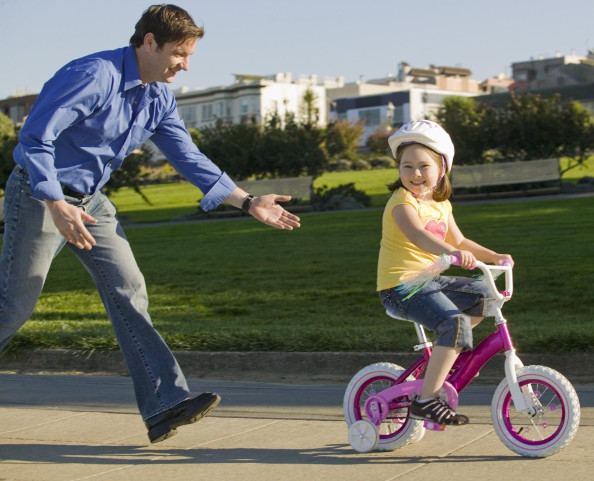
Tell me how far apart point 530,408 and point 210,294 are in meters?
8.16

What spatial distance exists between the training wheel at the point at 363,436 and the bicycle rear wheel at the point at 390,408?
74 millimetres

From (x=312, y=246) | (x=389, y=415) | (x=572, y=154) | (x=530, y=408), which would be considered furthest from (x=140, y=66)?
(x=572, y=154)

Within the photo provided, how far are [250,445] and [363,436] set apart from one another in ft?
1.99

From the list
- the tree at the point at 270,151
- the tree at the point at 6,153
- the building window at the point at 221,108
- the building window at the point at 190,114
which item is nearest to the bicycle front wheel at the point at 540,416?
the tree at the point at 270,151

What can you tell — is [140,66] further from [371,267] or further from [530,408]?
[371,267]

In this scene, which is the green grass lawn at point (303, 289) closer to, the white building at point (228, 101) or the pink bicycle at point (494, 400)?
the pink bicycle at point (494, 400)

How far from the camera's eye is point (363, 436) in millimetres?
4641

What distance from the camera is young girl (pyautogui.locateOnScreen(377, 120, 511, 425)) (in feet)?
14.4

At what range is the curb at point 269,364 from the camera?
6.49 m

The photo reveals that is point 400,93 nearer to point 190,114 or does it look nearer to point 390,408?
point 190,114

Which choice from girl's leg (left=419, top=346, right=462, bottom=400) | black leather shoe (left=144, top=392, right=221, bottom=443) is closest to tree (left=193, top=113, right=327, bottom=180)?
black leather shoe (left=144, top=392, right=221, bottom=443)

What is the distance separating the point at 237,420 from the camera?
18.1 ft

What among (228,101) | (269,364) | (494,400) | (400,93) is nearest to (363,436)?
(494,400)

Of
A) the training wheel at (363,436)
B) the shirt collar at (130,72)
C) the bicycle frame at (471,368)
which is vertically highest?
the shirt collar at (130,72)
